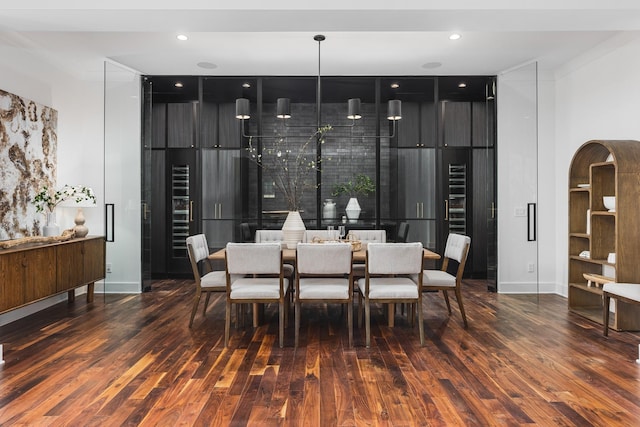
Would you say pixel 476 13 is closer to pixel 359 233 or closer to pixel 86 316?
pixel 359 233

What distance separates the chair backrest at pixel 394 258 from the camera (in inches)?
138

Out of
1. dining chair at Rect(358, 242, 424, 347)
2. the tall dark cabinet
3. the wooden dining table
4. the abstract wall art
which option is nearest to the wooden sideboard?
the abstract wall art

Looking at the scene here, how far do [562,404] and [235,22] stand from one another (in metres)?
3.20

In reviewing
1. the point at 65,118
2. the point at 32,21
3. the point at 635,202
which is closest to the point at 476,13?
the point at 635,202

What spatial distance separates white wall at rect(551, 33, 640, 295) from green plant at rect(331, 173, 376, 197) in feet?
7.84

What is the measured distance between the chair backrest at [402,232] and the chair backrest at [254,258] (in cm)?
279

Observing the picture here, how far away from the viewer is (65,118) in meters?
5.55

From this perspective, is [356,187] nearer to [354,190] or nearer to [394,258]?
[354,190]

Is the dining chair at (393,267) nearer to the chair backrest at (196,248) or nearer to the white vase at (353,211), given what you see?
the chair backrest at (196,248)

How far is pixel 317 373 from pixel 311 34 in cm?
318

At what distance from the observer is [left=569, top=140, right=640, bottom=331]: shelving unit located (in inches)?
155

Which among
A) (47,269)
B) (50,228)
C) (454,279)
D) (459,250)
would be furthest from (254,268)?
(50,228)

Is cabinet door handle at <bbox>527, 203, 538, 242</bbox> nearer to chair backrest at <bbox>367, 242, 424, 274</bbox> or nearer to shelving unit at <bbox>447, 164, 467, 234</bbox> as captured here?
shelving unit at <bbox>447, 164, 467, 234</bbox>

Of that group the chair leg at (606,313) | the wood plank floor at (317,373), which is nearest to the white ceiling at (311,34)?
the chair leg at (606,313)
